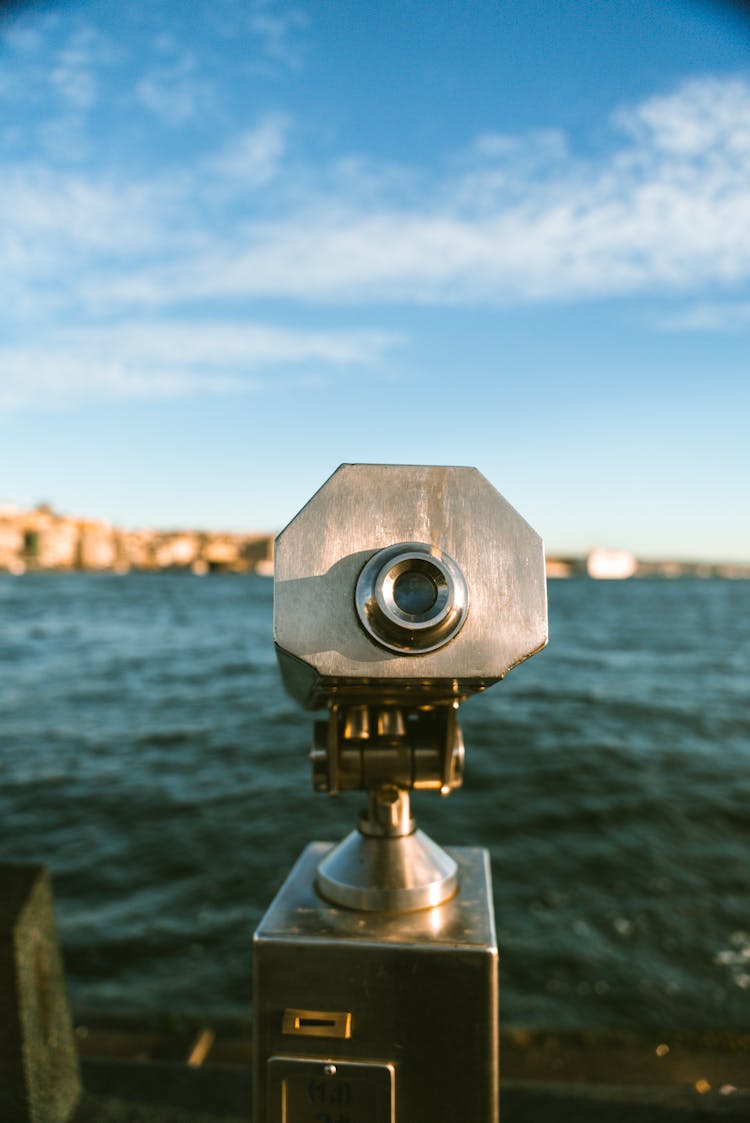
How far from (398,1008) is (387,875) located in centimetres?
22

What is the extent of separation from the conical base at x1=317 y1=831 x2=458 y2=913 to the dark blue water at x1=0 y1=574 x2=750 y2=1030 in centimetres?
573

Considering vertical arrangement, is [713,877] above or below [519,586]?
below

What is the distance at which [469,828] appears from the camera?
11469 mm

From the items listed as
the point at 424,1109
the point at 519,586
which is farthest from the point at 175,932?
the point at 519,586

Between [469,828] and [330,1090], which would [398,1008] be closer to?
[330,1090]

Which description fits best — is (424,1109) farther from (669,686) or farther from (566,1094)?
(669,686)

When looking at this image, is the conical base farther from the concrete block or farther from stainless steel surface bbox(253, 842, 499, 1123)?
the concrete block

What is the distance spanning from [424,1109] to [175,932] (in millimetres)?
7498

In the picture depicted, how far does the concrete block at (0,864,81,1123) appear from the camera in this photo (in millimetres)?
2219

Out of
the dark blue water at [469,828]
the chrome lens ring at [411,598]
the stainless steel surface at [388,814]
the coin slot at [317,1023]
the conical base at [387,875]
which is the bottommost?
the dark blue water at [469,828]

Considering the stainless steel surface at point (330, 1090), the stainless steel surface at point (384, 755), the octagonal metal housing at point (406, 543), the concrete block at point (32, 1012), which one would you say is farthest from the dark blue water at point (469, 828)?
the octagonal metal housing at point (406, 543)

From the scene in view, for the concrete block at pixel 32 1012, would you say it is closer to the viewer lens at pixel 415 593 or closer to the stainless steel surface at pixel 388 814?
the stainless steel surface at pixel 388 814

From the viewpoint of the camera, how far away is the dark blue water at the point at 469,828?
6965 mm

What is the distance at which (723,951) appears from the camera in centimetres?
767
